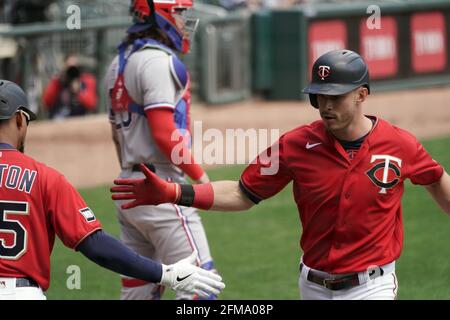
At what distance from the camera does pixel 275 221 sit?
10945 millimetres

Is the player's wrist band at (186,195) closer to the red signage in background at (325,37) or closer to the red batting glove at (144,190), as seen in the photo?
the red batting glove at (144,190)

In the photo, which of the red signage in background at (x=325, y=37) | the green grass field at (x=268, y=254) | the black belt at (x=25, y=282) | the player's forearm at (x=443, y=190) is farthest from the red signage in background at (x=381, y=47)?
the black belt at (x=25, y=282)

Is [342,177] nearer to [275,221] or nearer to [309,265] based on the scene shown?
[309,265]

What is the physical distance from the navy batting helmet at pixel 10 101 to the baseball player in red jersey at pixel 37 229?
0.01m

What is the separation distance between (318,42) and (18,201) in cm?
1378

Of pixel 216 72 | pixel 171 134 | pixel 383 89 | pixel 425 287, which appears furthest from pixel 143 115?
pixel 383 89

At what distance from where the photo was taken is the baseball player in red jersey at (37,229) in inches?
189

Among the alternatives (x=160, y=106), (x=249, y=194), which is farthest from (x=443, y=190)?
(x=160, y=106)

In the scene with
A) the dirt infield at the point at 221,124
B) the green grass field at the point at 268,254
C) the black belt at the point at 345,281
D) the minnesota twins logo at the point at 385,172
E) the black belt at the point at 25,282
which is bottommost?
the green grass field at the point at 268,254

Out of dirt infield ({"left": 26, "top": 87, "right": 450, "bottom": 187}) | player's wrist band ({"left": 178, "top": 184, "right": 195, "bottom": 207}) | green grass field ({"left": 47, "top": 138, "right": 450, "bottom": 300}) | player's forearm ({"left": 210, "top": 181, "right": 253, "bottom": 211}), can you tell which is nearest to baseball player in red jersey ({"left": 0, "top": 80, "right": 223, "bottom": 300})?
player's wrist band ({"left": 178, "top": 184, "right": 195, "bottom": 207})

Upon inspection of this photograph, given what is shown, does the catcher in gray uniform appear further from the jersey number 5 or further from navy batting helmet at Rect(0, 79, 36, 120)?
the jersey number 5

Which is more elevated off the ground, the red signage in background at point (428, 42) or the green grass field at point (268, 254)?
the red signage in background at point (428, 42)

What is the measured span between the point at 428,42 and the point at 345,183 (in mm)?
14634

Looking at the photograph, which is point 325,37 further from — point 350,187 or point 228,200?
point 350,187
